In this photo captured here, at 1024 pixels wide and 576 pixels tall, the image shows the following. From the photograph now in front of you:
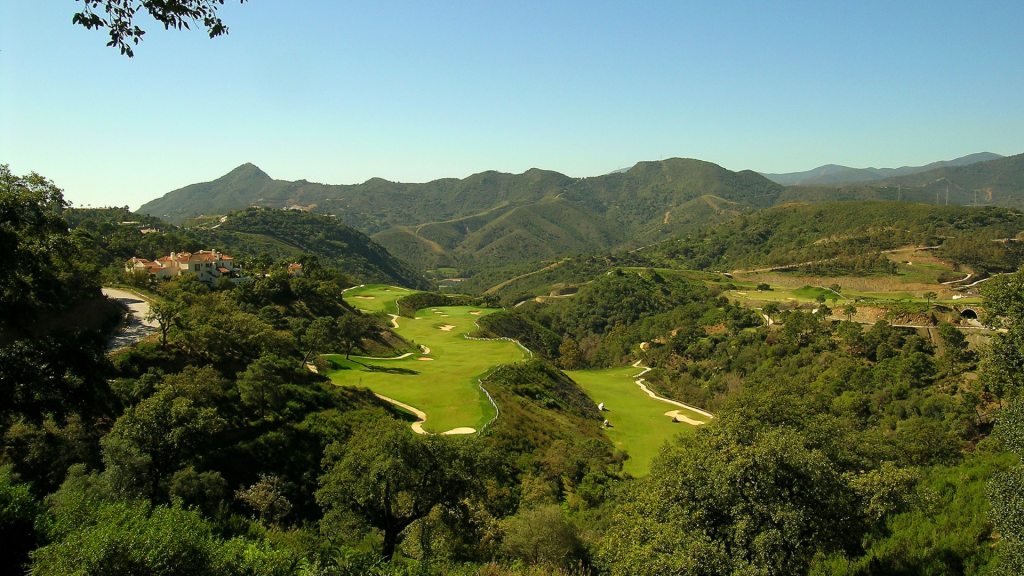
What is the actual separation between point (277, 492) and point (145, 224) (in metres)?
126

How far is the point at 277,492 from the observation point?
15.3 meters

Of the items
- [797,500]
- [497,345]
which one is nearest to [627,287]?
[497,345]

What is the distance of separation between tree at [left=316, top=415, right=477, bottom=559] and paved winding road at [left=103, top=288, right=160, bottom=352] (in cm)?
1408

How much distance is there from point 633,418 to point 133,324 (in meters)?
37.2

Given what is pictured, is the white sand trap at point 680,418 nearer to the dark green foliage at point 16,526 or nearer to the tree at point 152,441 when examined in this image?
the tree at point 152,441

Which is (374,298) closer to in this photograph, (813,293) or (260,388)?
(260,388)

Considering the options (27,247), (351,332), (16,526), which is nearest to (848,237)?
(351,332)

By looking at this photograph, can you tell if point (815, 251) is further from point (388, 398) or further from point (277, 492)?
point (277, 492)

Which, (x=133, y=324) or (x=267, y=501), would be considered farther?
(x=133, y=324)

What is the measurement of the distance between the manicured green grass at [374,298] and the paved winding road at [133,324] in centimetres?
3674

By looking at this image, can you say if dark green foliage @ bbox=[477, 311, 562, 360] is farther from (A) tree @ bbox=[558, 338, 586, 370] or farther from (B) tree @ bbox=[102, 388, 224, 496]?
(B) tree @ bbox=[102, 388, 224, 496]

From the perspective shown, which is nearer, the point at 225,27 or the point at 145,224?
the point at 225,27

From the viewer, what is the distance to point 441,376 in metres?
37.1

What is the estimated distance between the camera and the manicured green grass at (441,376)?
2975 cm
